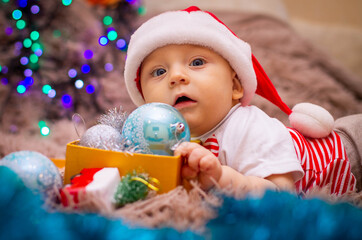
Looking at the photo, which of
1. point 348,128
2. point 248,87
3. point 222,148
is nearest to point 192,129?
point 222,148

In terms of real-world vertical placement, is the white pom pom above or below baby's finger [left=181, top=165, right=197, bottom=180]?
below

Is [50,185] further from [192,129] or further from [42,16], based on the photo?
[42,16]

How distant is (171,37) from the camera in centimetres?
101

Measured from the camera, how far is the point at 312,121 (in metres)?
1.10

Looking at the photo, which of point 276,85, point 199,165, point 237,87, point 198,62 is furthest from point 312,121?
point 276,85

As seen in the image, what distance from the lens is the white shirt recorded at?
894 mm

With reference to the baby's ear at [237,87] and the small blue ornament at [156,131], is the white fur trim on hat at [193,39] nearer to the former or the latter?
the baby's ear at [237,87]

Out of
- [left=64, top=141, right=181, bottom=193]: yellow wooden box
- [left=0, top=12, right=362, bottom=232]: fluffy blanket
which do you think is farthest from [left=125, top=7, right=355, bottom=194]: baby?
[left=0, top=12, right=362, bottom=232]: fluffy blanket

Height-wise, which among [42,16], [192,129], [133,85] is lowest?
[192,129]

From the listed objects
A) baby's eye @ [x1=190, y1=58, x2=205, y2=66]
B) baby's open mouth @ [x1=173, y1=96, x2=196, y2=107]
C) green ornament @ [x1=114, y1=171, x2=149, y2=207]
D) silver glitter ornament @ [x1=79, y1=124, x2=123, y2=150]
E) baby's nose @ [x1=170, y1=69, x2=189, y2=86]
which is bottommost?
green ornament @ [x1=114, y1=171, x2=149, y2=207]

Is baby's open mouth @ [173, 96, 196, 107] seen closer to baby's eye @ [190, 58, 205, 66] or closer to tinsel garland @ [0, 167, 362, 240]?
baby's eye @ [190, 58, 205, 66]

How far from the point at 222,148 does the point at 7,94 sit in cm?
128

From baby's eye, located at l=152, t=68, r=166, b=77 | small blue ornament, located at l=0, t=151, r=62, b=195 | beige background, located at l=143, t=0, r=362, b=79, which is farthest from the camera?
beige background, located at l=143, t=0, r=362, b=79

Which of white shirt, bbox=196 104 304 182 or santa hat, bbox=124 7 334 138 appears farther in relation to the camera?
santa hat, bbox=124 7 334 138
